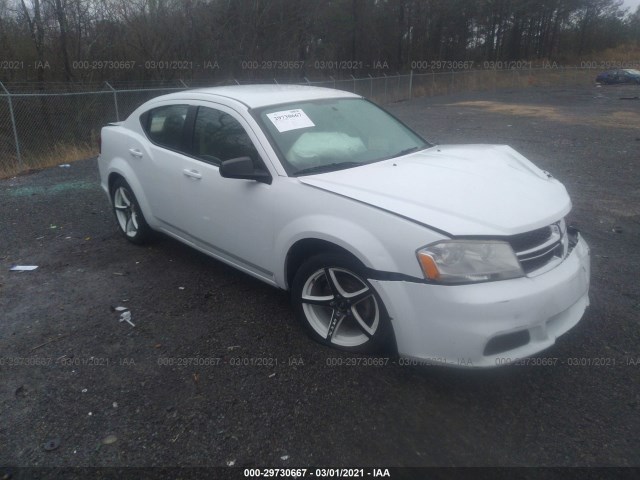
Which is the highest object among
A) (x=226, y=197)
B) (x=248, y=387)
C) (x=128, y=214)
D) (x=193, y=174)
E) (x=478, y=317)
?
(x=193, y=174)

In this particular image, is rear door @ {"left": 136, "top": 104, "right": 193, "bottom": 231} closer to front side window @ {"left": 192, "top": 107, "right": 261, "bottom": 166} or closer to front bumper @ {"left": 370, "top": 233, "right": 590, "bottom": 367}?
front side window @ {"left": 192, "top": 107, "right": 261, "bottom": 166}

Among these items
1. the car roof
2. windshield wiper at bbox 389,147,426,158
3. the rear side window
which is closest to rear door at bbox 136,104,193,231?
the rear side window

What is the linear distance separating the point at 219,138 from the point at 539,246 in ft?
8.26

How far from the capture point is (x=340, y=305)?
3277 mm

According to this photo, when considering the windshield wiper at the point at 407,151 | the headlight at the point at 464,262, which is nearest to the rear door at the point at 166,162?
the windshield wiper at the point at 407,151

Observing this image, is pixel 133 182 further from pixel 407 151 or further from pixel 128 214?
pixel 407 151

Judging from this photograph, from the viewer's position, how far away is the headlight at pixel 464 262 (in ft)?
9.00

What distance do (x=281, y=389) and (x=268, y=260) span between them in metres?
0.96

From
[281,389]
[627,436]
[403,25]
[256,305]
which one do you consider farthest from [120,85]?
[403,25]

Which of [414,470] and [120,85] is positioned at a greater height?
[120,85]

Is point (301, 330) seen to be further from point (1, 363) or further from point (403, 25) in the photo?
point (403, 25)

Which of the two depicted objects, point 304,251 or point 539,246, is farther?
point 304,251

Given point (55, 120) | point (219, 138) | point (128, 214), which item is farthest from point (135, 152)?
point (55, 120)

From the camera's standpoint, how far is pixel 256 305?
13.6 ft
